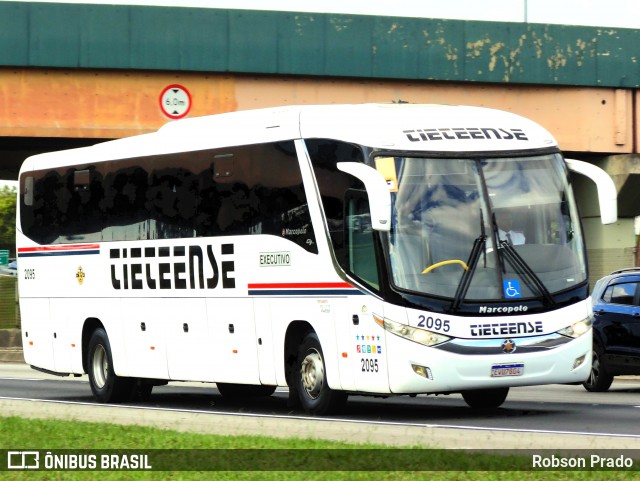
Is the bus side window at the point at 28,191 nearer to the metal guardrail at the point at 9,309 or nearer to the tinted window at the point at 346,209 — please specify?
the tinted window at the point at 346,209

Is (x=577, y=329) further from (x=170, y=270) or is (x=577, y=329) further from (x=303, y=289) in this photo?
(x=170, y=270)

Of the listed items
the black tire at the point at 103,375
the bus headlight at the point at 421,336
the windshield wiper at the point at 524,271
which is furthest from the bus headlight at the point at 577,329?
the black tire at the point at 103,375

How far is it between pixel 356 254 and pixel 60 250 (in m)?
7.48

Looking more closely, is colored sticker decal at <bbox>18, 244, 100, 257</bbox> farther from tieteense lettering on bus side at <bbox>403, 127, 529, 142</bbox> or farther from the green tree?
the green tree

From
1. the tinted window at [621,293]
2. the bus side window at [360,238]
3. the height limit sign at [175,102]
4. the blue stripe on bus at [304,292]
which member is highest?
the height limit sign at [175,102]

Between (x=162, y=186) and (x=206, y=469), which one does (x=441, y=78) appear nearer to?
(x=162, y=186)

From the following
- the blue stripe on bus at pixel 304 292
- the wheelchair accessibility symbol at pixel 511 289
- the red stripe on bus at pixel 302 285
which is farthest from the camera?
the red stripe on bus at pixel 302 285

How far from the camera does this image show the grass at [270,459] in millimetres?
10820

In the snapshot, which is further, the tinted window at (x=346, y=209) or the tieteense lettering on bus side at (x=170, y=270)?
the tieteense lettering on bus side at (x=170, y=270)

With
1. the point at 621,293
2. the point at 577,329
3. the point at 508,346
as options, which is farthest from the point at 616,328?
the point at 508,346

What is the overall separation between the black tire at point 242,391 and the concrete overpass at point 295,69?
11.5 meters

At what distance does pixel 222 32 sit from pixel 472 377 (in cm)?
1993

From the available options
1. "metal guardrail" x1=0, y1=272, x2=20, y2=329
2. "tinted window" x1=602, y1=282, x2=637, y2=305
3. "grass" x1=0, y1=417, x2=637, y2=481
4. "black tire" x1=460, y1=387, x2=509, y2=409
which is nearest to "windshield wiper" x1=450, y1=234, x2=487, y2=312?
"black tire" x1=460, y1=387, x2=509, y2=409

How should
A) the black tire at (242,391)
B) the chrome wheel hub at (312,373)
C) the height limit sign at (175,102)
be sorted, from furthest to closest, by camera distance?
the height limit sign at (175,102), the black tire at (242,391), the chrome wheel hub at (312,373)
